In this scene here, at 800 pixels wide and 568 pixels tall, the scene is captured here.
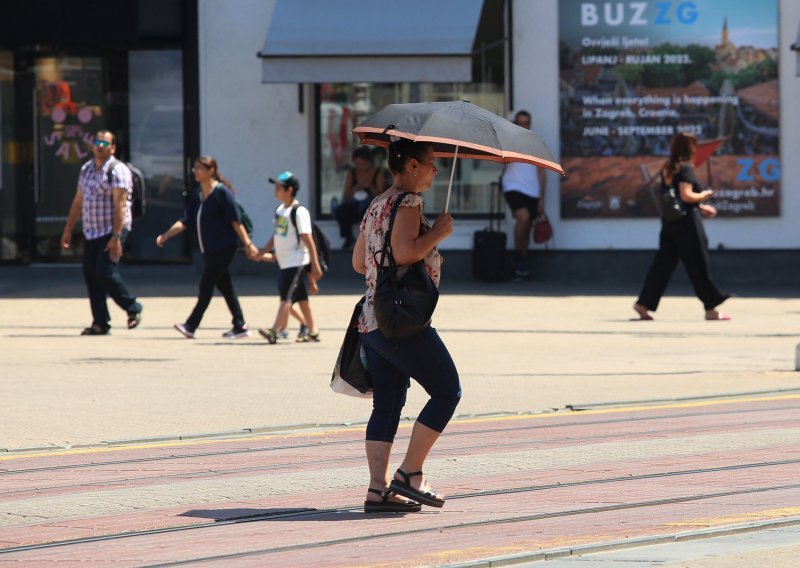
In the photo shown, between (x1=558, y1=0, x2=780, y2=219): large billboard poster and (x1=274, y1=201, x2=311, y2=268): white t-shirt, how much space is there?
7249 millimetres

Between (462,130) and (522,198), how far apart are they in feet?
45.3

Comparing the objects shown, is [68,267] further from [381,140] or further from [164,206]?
[381,140]

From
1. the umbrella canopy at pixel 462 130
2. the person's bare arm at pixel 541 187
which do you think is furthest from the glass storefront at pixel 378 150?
the umbrella canopy at pixel 462 130

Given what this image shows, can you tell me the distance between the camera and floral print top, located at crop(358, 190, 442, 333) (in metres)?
6.87

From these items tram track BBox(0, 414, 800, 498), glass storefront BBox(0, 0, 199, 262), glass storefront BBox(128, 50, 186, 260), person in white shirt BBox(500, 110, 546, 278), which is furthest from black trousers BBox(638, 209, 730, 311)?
glass storefront BBox(128, 50, 186, 260)

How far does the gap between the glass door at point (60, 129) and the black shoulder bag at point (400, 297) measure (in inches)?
644

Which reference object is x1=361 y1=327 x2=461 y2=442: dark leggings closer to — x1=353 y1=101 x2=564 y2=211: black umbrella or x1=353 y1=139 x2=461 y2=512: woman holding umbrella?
x1=353 y1=139 x2=461 y2=512: woman holding umbrella

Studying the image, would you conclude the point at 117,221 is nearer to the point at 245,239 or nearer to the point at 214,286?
the point at 214,286

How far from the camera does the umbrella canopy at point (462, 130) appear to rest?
22.5 ft

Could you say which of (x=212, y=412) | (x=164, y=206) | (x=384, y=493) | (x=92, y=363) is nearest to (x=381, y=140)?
(x=384, y=493)

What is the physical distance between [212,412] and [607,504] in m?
3.83

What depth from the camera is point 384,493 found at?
6973 millimetres

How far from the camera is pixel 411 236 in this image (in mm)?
6785

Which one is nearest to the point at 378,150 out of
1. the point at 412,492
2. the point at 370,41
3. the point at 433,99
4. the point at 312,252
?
the point at 433,99
